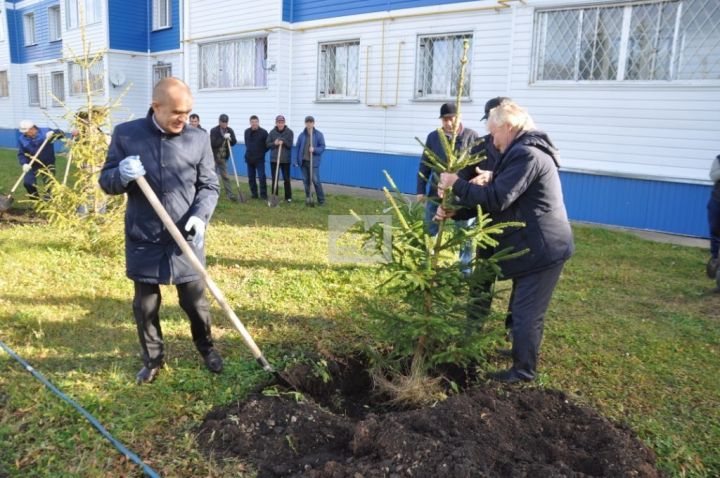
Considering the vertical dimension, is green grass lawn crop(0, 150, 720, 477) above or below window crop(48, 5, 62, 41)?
below

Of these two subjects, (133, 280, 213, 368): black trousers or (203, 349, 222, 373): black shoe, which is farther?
(203, 349, 222, 373): black shoe

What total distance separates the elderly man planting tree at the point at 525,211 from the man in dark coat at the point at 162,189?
154cm

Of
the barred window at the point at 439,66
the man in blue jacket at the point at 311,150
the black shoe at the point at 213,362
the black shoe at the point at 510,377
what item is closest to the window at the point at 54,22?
the man in blue jacket at the point at 311,150

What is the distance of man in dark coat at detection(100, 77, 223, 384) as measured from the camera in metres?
3.28

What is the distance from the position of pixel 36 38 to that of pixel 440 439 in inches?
1136

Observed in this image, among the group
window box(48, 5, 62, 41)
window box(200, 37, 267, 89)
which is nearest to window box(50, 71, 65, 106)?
window box(48, 5, 62, 41)

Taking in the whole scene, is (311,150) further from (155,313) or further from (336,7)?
(155,313)

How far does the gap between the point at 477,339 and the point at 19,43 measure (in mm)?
29898

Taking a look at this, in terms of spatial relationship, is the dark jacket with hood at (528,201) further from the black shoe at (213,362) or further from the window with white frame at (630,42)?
the window with white frame at (630,42)

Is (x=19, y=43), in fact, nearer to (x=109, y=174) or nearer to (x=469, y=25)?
(x=469, y=25)

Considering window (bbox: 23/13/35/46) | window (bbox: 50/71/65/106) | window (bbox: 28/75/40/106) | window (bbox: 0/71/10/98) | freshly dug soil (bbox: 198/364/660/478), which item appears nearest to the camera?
freshly dug soil (bbox: 198/364/660/478)

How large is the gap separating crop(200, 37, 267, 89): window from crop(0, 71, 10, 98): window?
1516cm

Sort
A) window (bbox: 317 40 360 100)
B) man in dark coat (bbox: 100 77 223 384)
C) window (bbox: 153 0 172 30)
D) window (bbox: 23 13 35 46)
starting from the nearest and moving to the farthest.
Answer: man in dark coat (bbox: 100 77 223 384) → window (bbox: 317 40 360 100) → window (bbox: 153 0 172 30) → window (bbox: 23 13 35 46)

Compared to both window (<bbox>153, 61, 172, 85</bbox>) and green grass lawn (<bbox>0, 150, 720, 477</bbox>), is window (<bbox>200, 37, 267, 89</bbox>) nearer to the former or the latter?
window (<bbox>153, 61, 172, 85</bbox>)
